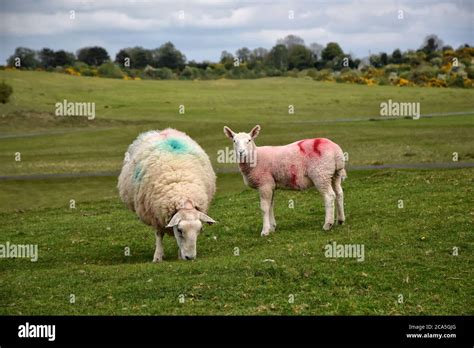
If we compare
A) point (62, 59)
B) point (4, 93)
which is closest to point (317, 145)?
point (4, 93)

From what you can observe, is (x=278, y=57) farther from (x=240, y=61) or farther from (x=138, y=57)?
(x=138, y=57)

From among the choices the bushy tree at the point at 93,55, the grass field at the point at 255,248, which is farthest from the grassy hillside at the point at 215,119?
the bushy tree at the point at 93,55

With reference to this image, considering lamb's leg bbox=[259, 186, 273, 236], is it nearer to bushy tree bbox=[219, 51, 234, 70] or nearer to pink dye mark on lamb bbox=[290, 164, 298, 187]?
pink dye mark on lamb bbox=[290, 164, 298, 187]

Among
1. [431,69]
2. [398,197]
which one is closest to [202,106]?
[431,69]

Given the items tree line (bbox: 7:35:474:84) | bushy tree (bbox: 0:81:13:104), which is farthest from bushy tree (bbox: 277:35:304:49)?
bushy tree (bbox: 0:81:13:104)

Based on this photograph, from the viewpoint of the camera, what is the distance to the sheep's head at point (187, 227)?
15.2 metres

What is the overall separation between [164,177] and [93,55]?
118 m

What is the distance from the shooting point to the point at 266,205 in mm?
18141

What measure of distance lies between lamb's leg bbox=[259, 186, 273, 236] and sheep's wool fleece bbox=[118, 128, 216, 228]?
1.37m

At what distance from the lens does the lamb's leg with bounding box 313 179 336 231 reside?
17641 mm

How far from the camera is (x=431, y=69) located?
9381 centimetres
